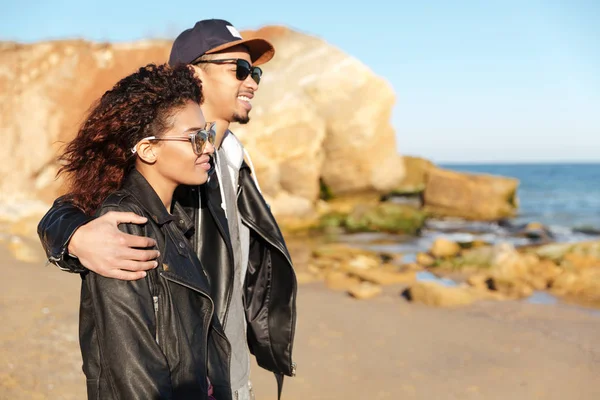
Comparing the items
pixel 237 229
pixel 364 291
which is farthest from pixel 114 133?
pixel 364 291

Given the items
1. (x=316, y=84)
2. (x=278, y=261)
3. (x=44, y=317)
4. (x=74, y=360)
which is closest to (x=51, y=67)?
(x=316, y=84)

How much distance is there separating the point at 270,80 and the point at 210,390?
20.7m

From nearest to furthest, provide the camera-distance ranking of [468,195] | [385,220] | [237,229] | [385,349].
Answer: [237,229] → [385,349] → [385,220] → [468,195]

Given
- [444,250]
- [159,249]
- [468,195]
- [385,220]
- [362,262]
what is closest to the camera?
[159,249]

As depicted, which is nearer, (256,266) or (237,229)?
(237,229)

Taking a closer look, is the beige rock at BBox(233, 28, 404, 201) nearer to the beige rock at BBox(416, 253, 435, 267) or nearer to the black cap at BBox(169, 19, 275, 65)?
the beige rock at BBox(416, 253, 435, 267)

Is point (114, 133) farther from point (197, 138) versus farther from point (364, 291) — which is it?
point (364, 291)

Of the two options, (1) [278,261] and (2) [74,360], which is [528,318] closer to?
(2) [74,360]

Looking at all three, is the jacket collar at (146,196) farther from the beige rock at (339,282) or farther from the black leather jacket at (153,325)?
the beige rock at (339,282)

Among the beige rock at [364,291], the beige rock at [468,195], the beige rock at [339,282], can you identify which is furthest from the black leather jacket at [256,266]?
the beige rock at [468,195]

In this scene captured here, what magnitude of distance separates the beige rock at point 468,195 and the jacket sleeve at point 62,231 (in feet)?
74.5

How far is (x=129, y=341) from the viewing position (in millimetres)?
1723

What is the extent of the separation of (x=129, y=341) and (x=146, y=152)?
653 mm

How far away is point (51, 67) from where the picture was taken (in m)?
18.2
